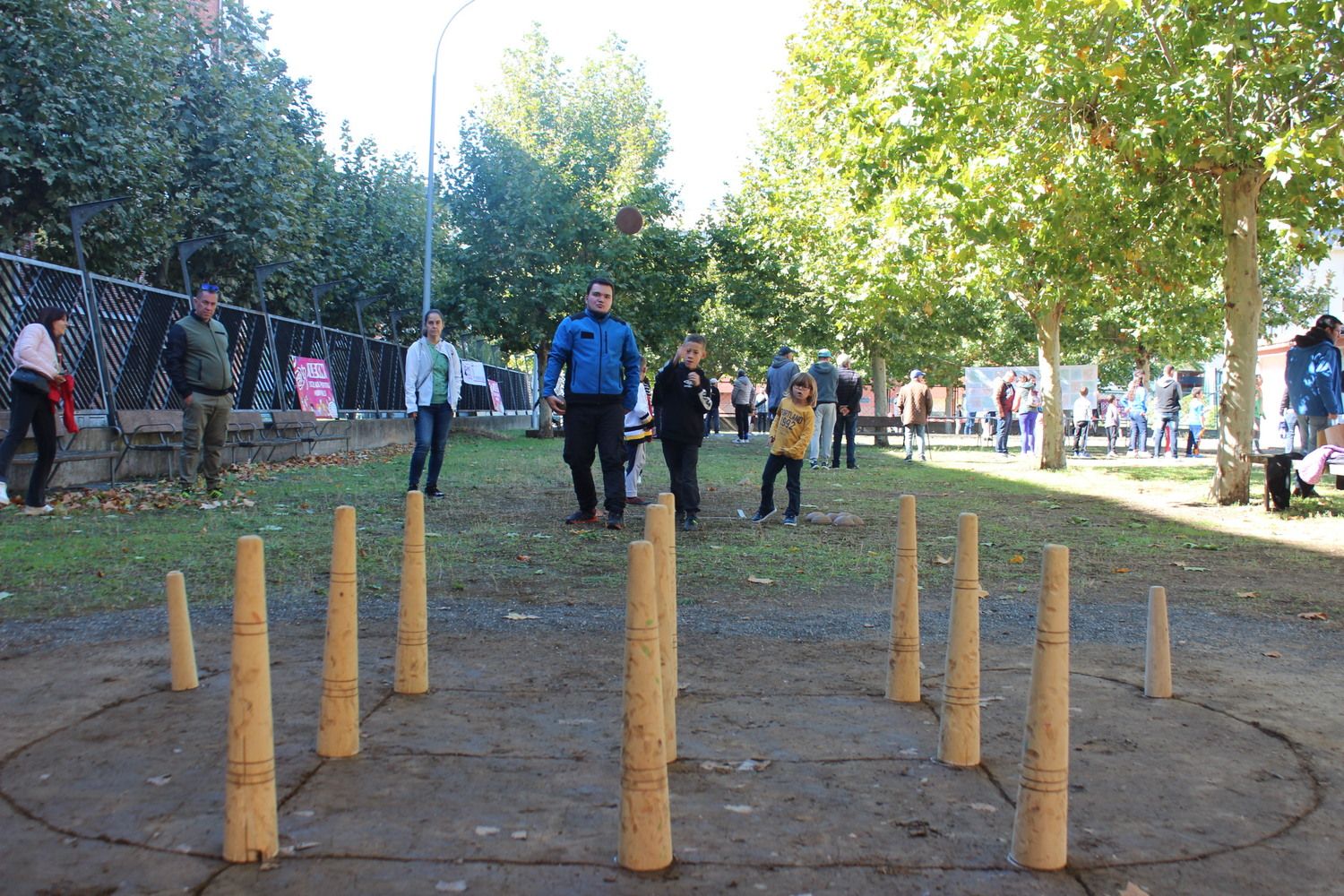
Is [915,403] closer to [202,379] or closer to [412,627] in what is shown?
[202,379]

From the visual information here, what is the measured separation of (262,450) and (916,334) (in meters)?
25.8

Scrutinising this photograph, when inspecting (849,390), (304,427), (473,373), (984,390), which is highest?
(473,373)

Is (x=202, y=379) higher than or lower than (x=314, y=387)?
lower

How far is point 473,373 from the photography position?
36281mm

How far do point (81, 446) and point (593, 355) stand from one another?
643 centimetres

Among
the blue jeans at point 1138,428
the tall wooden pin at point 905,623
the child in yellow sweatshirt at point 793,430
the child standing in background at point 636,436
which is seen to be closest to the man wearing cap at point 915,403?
the blue jeans at point 1138,428

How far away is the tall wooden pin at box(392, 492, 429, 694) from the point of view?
4.66 m

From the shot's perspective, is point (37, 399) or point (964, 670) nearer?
point (964, 670)

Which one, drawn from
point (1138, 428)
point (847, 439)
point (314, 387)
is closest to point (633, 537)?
point (847, 439)

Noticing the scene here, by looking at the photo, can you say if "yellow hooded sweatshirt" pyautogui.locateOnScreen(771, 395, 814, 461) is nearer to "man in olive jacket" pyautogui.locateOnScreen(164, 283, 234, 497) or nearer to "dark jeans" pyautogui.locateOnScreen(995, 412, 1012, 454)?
"man in olive jacket" pyautogui.locateOnScreen(164, 283, 234, 497)

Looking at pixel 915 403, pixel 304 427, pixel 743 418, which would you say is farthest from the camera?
pixel 743 418

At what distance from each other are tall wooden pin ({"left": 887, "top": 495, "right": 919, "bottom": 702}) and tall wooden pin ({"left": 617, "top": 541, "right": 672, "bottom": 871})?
1.89 m

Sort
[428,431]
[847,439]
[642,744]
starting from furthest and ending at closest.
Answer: [847,439]
[428,431]
[642,744]

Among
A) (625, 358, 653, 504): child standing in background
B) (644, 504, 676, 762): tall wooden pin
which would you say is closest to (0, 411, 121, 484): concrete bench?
(625, 358, 653, 504): child standing in background
